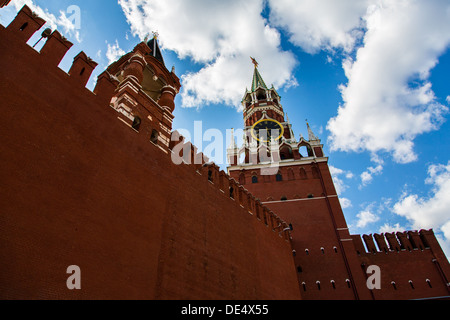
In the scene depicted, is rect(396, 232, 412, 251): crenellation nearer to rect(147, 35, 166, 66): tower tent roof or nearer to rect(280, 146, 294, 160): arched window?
rect(280, 146, 294, 160): arched window

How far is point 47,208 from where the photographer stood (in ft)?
21.3

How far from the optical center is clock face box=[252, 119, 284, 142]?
3125 centimetres

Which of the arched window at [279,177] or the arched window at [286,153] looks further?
the arched window at [286,153]

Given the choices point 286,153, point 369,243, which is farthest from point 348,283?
point 286,153

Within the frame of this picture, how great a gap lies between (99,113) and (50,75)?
1619 millimetres

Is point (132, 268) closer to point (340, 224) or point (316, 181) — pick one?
point (340, 224)

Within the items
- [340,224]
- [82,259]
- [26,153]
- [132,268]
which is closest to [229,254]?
[132,268]

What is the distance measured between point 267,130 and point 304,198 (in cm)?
1087

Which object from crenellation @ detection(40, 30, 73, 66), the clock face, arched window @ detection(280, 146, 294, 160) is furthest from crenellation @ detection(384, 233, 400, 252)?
crenellation @ detection(40, 30, 73, 66)

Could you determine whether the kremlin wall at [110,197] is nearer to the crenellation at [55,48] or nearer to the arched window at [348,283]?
the crenellation at [55,48]

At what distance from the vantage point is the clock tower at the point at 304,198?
64.4 ft

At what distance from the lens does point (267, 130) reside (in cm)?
3244

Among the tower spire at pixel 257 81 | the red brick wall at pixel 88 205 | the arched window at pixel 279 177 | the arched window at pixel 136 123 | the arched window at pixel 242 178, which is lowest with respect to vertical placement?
the red brick wall at pixel 88 205

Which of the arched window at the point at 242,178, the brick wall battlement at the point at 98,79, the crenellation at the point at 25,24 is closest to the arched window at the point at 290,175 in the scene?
the arched window at the point at 242,178
